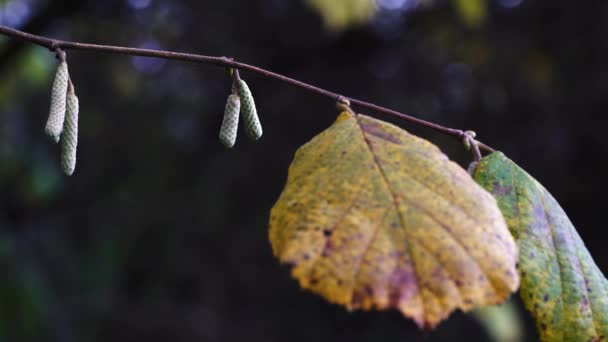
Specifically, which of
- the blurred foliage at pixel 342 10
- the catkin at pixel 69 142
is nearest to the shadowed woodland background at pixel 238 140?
the blurred foliage at pixel 342 10

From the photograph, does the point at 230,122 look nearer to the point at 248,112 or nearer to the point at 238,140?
the point at 248,112

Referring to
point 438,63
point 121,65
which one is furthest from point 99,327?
point 438,63

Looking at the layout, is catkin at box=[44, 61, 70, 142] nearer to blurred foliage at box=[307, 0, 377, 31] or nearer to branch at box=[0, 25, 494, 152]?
branch at box=[0, 25, 494, 152]

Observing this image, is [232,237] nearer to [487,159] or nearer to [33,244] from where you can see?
[33,244]

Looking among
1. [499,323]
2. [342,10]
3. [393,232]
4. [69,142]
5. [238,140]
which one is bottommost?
[393,232]

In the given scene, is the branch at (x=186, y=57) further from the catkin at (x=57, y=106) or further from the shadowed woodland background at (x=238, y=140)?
the shadowed woodland background at (x=238, y=140)

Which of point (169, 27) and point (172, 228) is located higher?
point (169, 27)

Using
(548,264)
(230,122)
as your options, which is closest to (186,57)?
(230,122)
